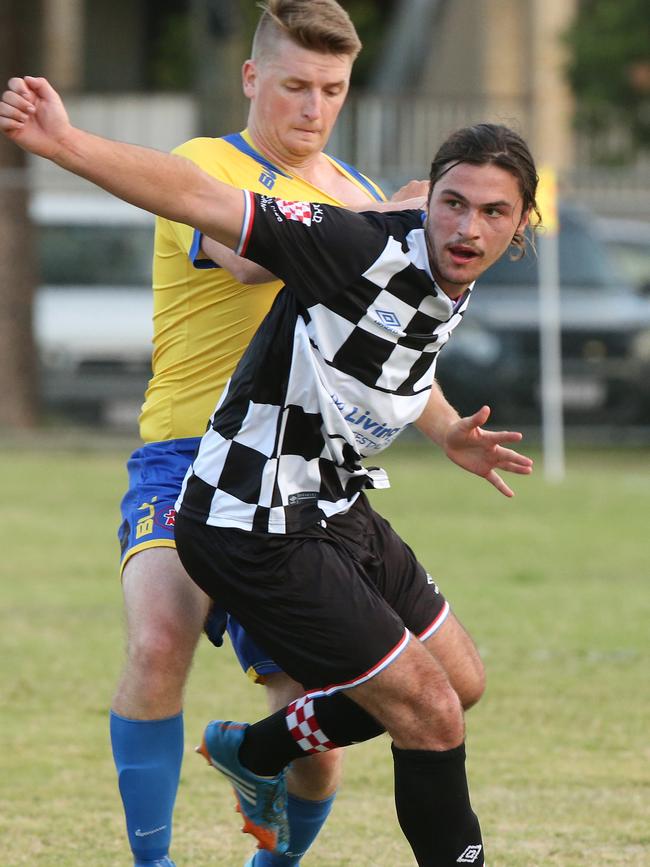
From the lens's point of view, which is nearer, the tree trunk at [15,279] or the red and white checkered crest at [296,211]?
the red and white checkered crest at [296,211]

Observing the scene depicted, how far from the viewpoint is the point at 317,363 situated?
12.2 ft

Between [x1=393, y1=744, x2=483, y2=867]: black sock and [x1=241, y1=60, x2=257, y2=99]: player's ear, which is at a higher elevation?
[x1=241, y1=60, x2=257, y2=99]: player's ear

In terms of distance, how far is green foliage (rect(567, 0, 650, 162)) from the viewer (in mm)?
17609

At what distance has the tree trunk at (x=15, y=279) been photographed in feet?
55.1

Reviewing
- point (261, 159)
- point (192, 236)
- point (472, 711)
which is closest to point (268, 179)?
point (261, 159)

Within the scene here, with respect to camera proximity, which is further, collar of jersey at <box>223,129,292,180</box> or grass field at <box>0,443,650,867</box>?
grass field at <box>0,443,650,867</box>

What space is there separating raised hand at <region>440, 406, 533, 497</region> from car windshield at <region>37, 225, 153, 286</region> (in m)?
12.4

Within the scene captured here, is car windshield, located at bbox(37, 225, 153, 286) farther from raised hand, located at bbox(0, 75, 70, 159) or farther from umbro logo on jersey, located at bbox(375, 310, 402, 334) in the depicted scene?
raised hand, located at bbox(0, 75, 70, 159)

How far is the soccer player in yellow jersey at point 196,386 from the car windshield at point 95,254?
11.9 metres

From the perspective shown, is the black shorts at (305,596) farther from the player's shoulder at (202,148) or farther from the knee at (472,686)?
the player's shoulder at (202,148)

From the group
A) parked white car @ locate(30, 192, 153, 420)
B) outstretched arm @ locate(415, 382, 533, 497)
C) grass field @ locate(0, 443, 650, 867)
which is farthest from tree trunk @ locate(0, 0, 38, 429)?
outstretched arm @ locate(415, 382, 533, 497)

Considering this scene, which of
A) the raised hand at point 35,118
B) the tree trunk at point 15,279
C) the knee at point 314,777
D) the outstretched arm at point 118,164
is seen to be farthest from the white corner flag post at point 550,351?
the raised hand at point 35,118

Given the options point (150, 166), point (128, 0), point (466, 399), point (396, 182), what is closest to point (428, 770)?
point (150, 166)

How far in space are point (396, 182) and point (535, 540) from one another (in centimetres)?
672
